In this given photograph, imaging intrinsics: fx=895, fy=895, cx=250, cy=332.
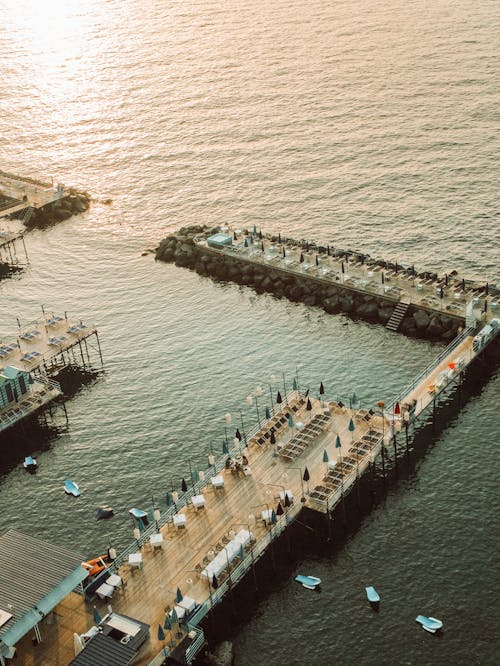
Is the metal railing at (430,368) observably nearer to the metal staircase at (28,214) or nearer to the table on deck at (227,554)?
the table on deck at (227,554)

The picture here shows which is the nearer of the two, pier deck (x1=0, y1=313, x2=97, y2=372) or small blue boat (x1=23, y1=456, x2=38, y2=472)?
small blue boat (x1=23, y1=456, x2=38, y2=472)

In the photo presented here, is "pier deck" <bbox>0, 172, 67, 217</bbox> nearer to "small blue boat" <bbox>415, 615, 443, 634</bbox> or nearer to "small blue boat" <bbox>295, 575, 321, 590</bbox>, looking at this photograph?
"small blue boat" <bbox>295, 575, 321, 590</bbox>

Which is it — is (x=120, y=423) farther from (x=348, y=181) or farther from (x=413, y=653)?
(x=348, y=181)

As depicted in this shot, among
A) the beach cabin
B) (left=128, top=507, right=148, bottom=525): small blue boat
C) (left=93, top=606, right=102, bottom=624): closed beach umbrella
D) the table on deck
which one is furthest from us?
the beach cabin

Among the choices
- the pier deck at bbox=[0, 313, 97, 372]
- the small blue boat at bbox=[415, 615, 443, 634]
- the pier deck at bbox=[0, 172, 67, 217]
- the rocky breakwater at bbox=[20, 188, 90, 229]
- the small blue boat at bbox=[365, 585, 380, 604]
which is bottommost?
the small blue boat at bbox=[415, 615, 443, 634]

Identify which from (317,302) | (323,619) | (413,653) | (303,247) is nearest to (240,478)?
(323,619)

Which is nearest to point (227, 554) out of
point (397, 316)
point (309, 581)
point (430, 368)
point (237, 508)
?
point (237, 508)

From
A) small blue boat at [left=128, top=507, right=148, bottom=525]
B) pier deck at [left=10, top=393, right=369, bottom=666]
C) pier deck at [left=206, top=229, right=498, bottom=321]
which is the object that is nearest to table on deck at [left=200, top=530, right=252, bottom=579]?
pier deck at [left=10, top=393, right=369, bottom=666]
